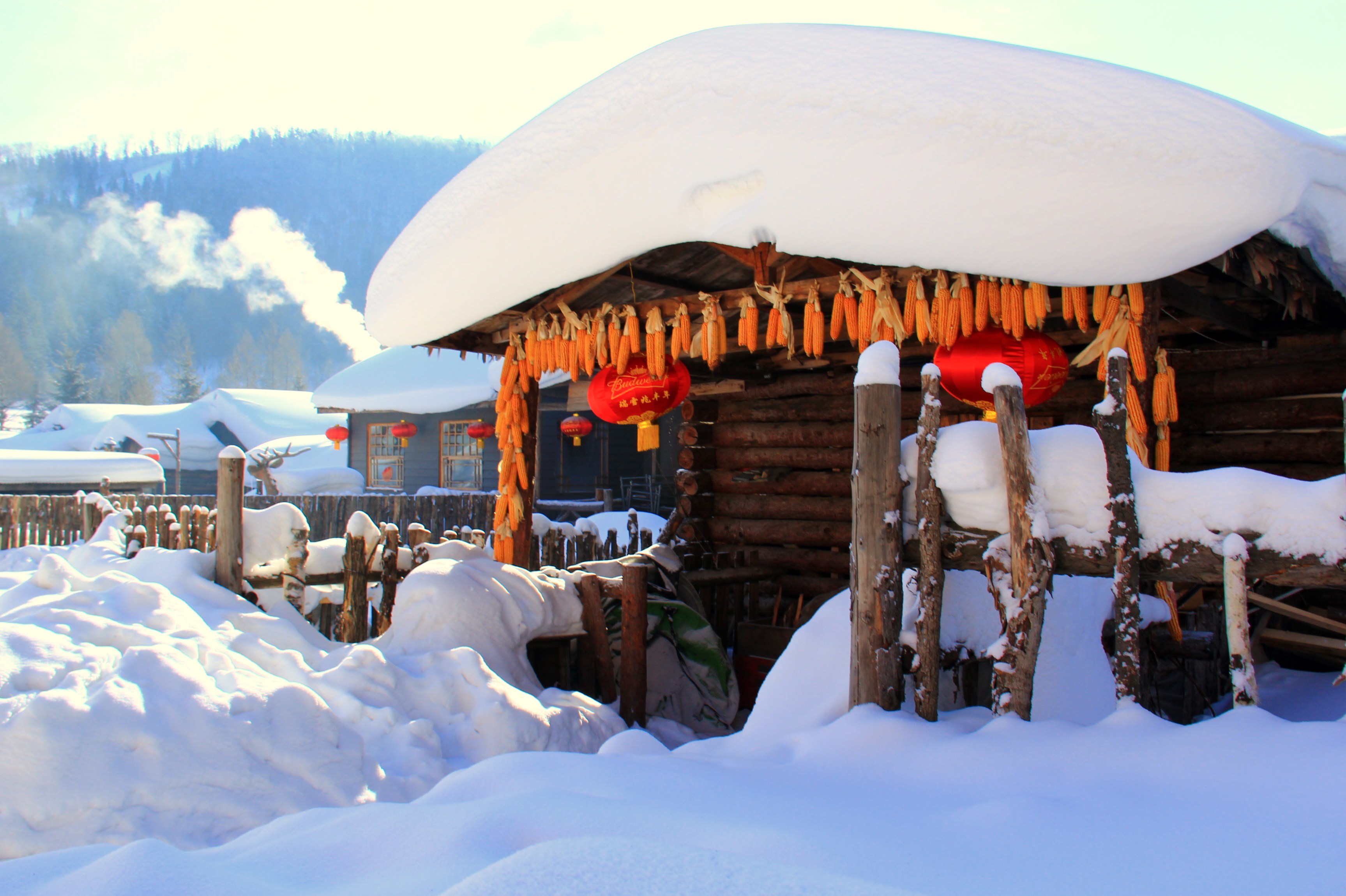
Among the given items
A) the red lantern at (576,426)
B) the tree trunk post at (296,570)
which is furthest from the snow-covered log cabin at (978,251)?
the red lantern at (576,426)

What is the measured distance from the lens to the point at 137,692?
4266mm

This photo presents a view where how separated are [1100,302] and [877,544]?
7.47 ft

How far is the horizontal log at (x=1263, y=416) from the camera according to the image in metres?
5.88

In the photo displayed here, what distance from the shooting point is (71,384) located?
2061 inches

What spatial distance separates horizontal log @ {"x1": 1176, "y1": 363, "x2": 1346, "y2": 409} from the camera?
579 centimetres

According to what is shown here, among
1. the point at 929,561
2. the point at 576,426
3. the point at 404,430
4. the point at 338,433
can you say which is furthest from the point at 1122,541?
the point at 338,433

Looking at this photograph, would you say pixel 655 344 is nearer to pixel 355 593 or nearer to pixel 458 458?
pixel 355 593

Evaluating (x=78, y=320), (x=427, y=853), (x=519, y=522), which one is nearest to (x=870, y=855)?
(x=427, y=853)

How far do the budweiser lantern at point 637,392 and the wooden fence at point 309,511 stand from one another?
23.8ft

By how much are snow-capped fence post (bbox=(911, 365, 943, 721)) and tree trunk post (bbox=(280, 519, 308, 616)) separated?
5662mm

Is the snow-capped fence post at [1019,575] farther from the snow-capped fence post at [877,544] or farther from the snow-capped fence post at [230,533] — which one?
the snow-capped fence post at [230,533]

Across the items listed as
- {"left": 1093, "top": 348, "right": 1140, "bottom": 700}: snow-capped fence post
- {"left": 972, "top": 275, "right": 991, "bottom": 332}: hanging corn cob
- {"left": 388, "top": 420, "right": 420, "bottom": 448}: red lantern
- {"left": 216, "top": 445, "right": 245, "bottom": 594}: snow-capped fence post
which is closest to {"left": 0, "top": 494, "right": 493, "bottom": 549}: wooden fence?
{"left": 388, "top": 420, "right": 420, "bottom": 448}: red lantern

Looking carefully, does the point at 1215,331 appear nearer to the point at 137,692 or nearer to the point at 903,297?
the point at 903,297

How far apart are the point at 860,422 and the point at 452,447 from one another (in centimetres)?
2139
